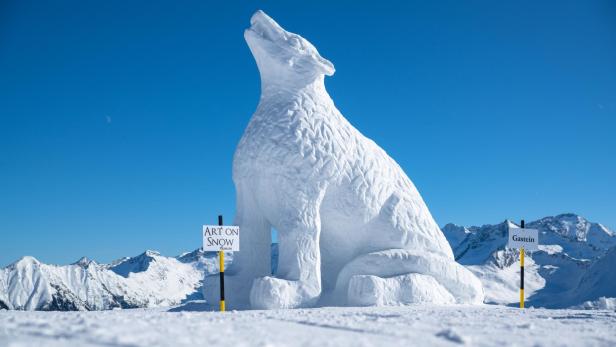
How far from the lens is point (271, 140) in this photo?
7.00 meters

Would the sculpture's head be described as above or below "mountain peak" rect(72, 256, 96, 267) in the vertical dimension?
above

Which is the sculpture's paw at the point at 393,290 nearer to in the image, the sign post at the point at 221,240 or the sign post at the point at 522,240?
the sign post at the point at 221,240

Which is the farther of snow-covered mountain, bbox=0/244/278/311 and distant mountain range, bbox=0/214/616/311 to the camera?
snow-covered mountain, bbox=0/244/278/311

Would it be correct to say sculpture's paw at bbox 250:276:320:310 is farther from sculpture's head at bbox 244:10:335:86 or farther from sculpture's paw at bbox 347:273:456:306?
sculpture's head at bbox 244:10:335:86

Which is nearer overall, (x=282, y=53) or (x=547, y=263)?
(x=282, y=53)

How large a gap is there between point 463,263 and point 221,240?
207ft

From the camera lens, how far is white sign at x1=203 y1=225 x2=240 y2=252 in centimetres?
663

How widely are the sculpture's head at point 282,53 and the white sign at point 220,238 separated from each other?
7.62 ft

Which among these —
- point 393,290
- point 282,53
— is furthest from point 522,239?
point 282,53

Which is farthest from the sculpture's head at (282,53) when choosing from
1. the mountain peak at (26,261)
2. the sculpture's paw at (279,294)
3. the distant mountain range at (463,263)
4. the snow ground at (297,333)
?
the mountain peak at (26,261)

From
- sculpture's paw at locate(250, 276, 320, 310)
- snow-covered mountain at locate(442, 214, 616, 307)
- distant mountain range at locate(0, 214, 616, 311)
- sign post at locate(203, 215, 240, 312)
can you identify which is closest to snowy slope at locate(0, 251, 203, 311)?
distant mountain range at locate(0, 214, 616, 311)

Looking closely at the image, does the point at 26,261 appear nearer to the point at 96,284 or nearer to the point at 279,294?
the point at 96,284

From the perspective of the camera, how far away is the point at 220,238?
6.72 meters

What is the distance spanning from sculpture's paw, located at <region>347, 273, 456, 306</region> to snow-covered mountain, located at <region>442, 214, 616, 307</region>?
22.3 meters
